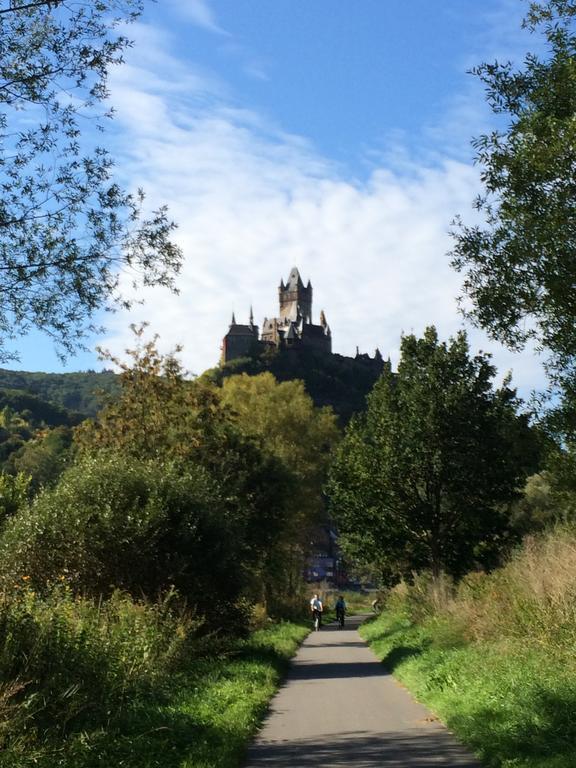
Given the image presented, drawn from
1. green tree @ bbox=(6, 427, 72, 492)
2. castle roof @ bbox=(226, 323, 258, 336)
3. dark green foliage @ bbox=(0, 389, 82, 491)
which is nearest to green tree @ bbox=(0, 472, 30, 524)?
dark green foliage @ bbox=(0, 389, 82, 491)

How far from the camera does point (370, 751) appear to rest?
10.1 metres

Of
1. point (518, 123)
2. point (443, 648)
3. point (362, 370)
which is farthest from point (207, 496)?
point (362, 370)

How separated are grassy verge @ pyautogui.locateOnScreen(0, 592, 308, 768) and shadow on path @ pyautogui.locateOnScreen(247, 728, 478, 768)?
0.45 metres

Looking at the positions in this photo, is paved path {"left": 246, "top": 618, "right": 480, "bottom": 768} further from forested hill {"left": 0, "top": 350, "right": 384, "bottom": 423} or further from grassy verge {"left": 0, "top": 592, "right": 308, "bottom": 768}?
forested hill {"left": 0, "top": 350, "right": 384, "bottom": 423}

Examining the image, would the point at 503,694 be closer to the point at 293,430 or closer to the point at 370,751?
the point at 370,751

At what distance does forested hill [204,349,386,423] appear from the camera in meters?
160

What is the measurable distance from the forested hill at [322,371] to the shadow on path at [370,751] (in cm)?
13614

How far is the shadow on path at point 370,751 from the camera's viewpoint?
926cm

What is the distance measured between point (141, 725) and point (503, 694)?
15.2 ft

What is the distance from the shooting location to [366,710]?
13.5 m

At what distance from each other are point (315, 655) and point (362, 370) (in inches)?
6378

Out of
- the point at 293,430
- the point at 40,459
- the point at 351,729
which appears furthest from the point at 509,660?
the point at 40,459

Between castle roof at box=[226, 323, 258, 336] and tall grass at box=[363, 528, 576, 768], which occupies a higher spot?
castle roof at box=[226, 323, 258, 336]

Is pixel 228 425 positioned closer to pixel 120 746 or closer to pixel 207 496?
pixel 207 496
